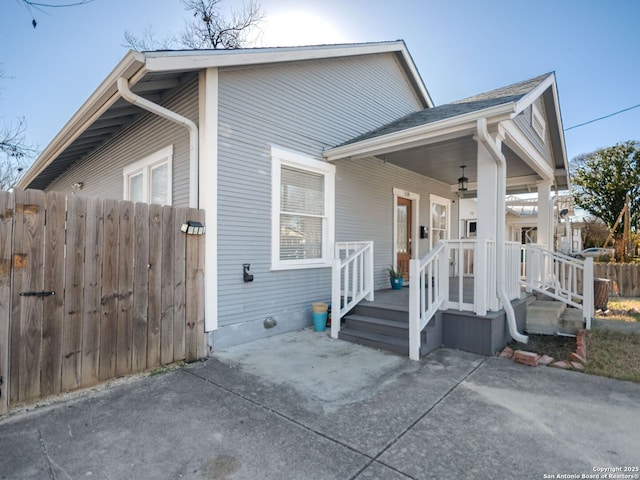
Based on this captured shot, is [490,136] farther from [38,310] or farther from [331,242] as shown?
[38,310]

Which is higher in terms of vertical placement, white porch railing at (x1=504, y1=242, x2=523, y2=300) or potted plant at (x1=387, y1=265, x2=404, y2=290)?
white porch railing at (x1=504, y1=242, x2=523, y2=300)

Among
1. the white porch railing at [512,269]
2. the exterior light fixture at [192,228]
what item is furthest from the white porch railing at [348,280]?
the white porch railing at [512,269]

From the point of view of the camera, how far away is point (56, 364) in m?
2.89

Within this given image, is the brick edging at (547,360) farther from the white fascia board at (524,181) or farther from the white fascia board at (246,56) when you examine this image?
the white fascia board at (246,56)

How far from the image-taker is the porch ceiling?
5.57 meters

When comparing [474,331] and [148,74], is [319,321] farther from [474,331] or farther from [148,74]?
[148,74]

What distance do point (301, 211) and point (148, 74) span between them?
266 cm

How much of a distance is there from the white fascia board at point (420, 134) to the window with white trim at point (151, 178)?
2.51 meters

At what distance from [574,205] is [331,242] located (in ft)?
66.3

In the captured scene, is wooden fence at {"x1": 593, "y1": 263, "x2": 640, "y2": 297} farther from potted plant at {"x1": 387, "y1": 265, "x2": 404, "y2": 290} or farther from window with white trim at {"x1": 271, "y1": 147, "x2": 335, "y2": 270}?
window with white trim at {"x1": 271, "y1": 147, "x2": 335, "y2": 270}

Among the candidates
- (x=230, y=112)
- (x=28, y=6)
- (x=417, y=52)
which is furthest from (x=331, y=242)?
(x=417, y=52)

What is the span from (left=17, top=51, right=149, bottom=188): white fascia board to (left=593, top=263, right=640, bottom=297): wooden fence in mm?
11952

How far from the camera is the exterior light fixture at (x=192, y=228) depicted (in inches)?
150

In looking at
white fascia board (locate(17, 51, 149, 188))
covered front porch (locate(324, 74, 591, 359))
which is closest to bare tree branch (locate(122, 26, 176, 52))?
white fascia board (locate(17, 51, 149, 188))
